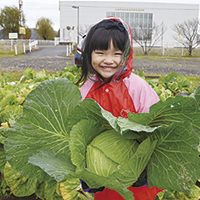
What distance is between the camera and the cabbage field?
3.26 ft

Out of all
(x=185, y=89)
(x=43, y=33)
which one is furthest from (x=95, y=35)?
(x=43, y=33)

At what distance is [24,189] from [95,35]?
1.63 m

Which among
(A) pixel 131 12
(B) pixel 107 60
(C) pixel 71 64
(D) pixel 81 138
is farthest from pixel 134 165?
(A) pixel 131 12

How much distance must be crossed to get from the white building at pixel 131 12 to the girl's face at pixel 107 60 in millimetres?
36428

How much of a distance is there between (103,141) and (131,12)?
39.1m

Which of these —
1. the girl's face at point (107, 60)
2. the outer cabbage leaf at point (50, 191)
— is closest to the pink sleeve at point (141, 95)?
the girl's face at point (107, 60)

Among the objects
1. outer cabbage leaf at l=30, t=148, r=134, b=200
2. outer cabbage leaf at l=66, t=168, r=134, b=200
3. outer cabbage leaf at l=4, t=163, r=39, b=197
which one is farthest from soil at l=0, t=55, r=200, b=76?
outer cabbage leaf at l=66, t=168, r=134, b=200

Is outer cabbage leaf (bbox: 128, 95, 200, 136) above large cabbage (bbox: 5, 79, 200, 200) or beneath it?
above

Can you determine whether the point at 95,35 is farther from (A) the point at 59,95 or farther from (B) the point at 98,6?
(B) the point at 98,6

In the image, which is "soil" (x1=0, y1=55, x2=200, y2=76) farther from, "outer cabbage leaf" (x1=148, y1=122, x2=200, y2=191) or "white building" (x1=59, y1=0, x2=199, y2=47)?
"white building" (x1=59, y1=0, x2=199, y2=47)

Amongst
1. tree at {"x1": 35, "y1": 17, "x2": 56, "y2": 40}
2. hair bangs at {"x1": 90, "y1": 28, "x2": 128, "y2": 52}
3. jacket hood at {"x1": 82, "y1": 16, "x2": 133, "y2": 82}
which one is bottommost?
jacket hood at {"x1": 82, "y1": 16, "x2": 133, "y2": 82}

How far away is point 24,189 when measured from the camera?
7.23ft

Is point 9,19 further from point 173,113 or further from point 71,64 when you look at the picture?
point 173,113

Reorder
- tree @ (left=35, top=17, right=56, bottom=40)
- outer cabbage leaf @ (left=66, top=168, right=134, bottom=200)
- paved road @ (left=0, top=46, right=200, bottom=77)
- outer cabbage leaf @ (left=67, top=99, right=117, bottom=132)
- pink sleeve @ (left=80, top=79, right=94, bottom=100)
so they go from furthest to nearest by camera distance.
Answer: tree @ (left=35, top=17, right=56, bottom=40) → paved road @ (left=0, top=46, right=200, bottom=77) → pink sleeve @ (left=80, top=79, right=94, bottom=100) → outer cabbage leaf @ (left=67, top=99, right=117, bottom=132) → outer cabbage leaf @ (left=66, top=168, right=134, bottom=200)
